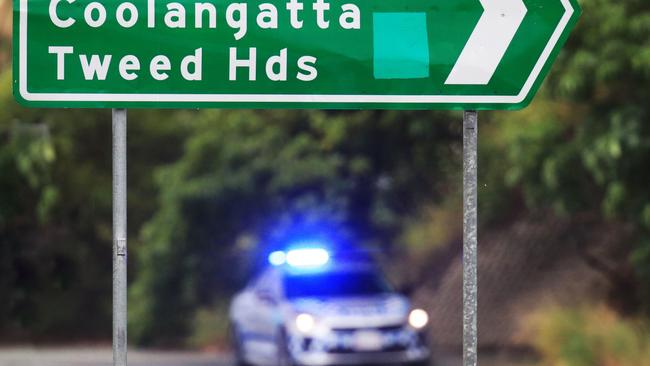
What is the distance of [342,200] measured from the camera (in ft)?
69.4

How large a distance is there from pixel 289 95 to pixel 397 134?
16.2 metres

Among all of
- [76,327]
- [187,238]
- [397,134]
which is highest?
[397,134]

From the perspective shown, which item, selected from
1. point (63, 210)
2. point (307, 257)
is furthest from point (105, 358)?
point (307, 257)

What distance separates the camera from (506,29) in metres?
4.89

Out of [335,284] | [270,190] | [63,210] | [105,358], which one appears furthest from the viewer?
[63,210]

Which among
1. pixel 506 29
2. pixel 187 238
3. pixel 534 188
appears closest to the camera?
pixel 506 29

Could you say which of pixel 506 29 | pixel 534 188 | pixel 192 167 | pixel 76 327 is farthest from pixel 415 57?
pixel 76 327

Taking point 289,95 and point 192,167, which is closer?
point 289,95

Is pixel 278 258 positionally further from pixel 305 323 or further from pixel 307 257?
pixel 307 257

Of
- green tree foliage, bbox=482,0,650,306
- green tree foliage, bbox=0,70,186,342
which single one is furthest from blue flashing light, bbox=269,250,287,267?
green tree foliage, bbox=0,70,186,342

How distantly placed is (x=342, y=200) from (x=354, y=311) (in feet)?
16.0

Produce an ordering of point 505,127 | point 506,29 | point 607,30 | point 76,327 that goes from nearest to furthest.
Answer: point 506,29 < point 607,30 < point 505,127 < point 76,327

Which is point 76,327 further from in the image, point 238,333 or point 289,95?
point 289,95

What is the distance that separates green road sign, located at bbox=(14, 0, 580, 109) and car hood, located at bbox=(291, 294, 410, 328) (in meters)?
11.5
